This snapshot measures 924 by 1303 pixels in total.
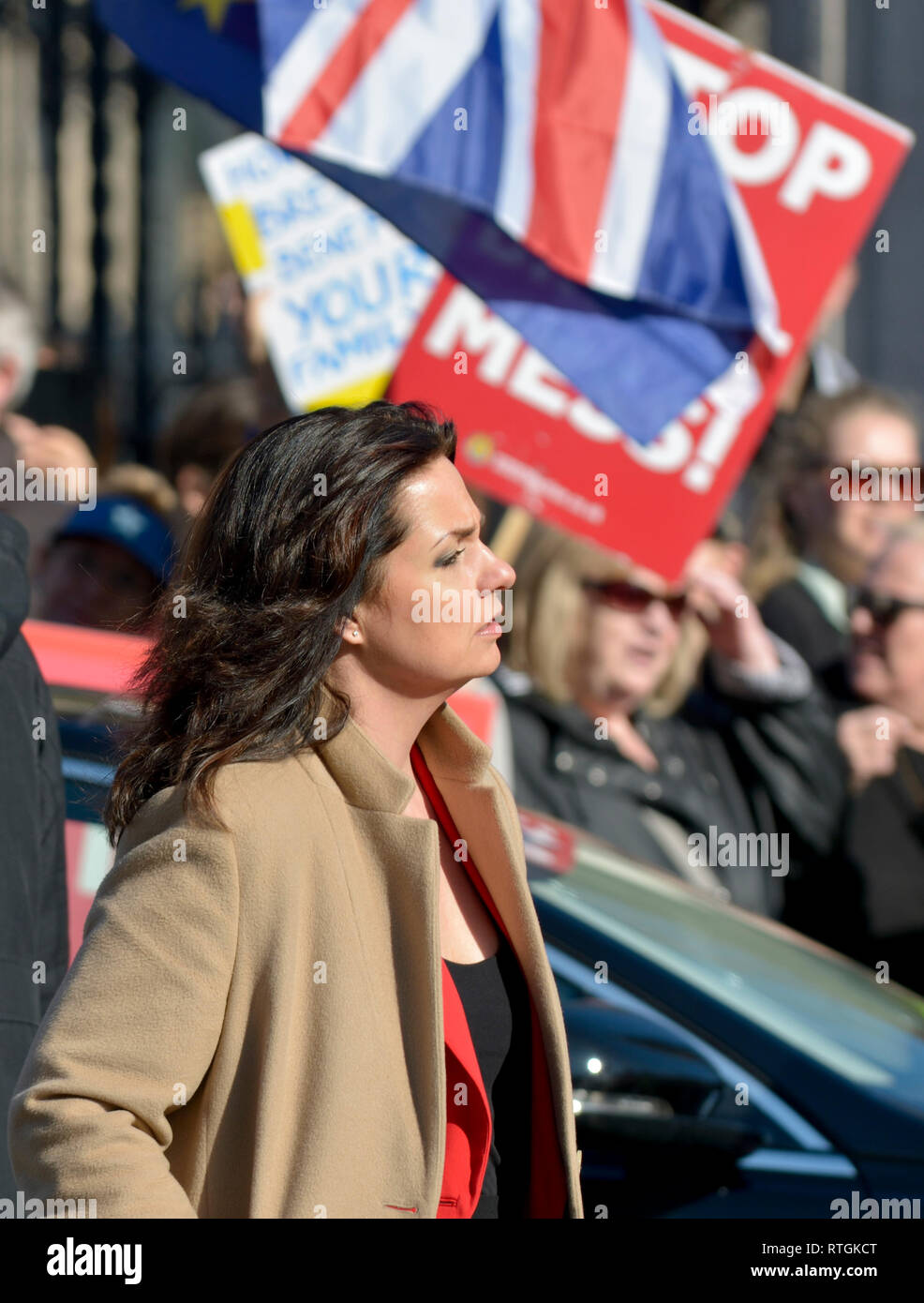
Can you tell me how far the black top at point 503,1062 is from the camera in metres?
1.92

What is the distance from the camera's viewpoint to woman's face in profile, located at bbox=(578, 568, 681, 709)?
441 cm

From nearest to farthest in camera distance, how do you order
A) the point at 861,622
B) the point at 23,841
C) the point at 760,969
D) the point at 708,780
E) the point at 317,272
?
the point at 23,841, the point at 760,969, the point at 317,272, the point at 861,622, the point at 708,780

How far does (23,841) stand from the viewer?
7.15 feet

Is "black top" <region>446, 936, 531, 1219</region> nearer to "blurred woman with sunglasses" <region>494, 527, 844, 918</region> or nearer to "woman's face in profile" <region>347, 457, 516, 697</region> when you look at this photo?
"woman's face in profile" <region>347, 457, 516, 697</region>

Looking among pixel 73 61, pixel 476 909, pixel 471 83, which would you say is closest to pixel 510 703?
pixel 471 83

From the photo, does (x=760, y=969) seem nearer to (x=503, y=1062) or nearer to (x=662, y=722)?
(x=503, y=1062)

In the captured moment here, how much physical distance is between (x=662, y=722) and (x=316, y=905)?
120 inches

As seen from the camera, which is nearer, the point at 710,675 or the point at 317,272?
the point at 317,272

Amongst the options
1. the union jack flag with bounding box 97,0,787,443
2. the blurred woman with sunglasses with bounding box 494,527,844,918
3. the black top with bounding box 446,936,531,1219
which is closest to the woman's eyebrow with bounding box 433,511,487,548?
the black top with bounding box 446,936,531,1219

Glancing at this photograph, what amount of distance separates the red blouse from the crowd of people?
2039mm

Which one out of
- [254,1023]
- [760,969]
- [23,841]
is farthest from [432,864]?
[760,969]

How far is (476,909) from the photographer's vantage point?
6.65ft

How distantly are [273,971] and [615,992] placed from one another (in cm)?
114
